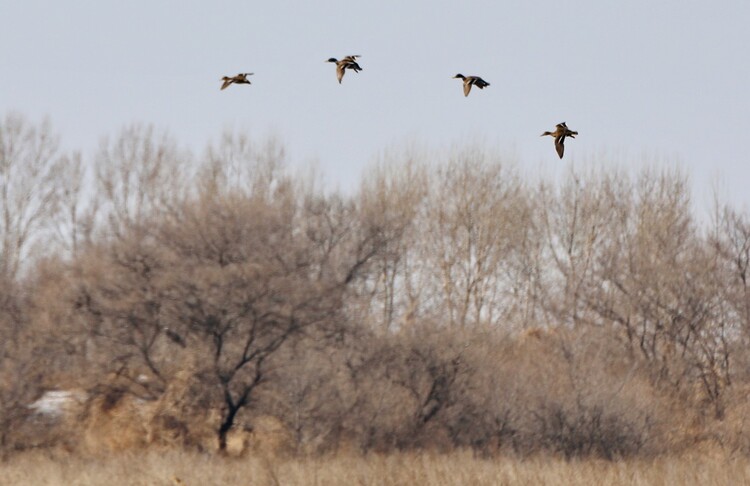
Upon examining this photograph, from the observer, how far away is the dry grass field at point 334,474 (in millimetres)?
20984

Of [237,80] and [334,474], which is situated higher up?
[237,80]

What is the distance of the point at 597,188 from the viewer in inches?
1869

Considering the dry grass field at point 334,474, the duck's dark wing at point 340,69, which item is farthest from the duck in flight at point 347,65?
the dry grass field at point 334,474

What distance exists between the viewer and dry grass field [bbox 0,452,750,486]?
2098 cm

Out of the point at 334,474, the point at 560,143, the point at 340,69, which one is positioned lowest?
the point at 334,474

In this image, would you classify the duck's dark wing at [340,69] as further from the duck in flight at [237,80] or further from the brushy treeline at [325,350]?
the brushy treeline at [325,350]

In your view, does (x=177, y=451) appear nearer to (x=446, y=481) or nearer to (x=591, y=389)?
(x=446, y=481)

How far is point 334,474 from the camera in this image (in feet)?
74.4

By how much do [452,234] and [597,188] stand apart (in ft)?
20.2

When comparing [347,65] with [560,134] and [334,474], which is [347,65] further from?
[334,474]

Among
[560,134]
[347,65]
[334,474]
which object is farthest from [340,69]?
[334,474]

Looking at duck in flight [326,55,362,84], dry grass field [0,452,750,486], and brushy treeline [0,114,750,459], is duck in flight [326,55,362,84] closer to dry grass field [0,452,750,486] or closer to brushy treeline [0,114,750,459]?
dry grass field [0,452,750,486]

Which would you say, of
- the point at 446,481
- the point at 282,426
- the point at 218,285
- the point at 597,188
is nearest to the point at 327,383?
the point at 282,426

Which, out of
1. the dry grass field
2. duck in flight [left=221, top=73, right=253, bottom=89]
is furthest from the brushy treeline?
duck in flight [left=221, top=73, right=253, bottom=89]
